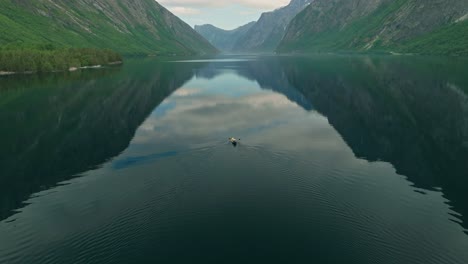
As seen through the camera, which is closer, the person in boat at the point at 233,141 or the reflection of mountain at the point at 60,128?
the reflection of mountain at the point at 60,128

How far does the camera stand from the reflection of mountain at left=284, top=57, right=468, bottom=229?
52125 mm

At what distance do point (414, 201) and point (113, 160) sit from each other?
153 ft

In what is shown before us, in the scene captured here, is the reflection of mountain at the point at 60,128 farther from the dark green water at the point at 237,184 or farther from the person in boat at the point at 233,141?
the person in boat at the point at 233,141

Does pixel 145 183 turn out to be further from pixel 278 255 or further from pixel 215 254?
pixel 278 255

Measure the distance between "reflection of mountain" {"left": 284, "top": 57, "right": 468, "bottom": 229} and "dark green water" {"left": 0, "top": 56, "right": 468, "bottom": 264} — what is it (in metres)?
0.40

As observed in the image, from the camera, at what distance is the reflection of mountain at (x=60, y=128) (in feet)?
175

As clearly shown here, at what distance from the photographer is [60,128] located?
263 ft

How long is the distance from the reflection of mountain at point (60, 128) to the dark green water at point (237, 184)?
17.7 inches

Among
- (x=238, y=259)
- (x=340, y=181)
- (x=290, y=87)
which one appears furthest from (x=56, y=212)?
(x=290, y=87)

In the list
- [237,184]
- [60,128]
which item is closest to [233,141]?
[237,184]

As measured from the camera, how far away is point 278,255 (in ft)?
105

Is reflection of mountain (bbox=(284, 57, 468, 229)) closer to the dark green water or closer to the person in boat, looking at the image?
the dark green water

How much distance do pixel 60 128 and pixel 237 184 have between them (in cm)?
5255

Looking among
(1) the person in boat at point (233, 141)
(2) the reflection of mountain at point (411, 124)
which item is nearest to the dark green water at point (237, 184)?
(2) the reflection of mountain at point (411, 124)
